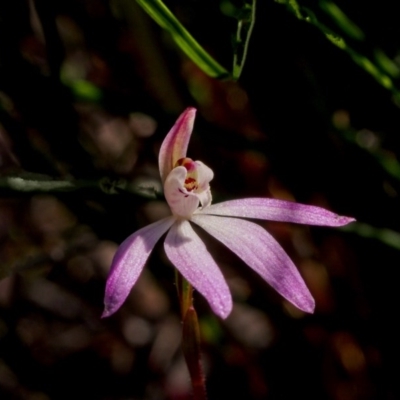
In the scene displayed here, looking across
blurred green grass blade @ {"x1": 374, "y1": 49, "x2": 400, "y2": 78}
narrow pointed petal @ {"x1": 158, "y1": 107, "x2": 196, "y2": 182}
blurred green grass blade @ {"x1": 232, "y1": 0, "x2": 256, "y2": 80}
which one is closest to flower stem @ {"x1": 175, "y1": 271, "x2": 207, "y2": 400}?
narrow pointed petal @ {"x1": 158, "y1": 107, "x2": 196, "y2": 182}

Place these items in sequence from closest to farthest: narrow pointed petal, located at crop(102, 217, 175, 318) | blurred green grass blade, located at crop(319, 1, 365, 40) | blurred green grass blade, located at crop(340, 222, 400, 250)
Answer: narrow pointed petal, located at crop(102, 217, 175, 318), blurred green grass blade, located at crop(319, 1, 365, 40), blurred green grass blade, located at crop(340, 222, 400, 250)

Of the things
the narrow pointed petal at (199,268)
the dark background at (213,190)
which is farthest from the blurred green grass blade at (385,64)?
the narrow pointed petal at (199,268)

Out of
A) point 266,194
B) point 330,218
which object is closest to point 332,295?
point 266,194

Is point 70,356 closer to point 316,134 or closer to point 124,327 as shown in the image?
point 124,327

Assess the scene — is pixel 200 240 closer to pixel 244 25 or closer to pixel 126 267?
pixel 126 267

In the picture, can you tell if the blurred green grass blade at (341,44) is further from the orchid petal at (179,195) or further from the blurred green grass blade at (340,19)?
the orchid petal at (179,195)

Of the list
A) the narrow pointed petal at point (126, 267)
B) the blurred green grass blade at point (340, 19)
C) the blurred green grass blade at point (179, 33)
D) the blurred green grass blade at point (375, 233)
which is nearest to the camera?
the narrow pointed petal at point (126, 267)

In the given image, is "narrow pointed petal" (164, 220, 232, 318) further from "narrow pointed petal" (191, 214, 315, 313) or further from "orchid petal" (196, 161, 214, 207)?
"orchid petal" (196, 161, 214, 207)
